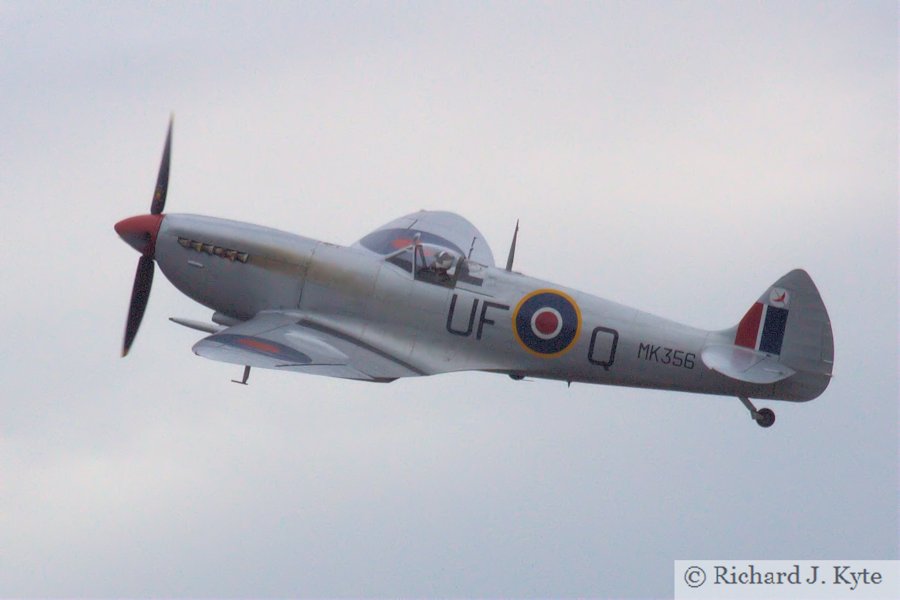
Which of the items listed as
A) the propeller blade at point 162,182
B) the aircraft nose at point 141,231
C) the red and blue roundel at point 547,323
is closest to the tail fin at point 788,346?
the red and blue roundel at point 547,323

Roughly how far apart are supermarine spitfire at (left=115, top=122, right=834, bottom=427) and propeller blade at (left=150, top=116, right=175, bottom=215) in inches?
31.4

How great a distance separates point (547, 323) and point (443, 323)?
1208mm

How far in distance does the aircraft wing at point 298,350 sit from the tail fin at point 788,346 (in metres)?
3.62

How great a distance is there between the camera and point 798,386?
61.0 feet

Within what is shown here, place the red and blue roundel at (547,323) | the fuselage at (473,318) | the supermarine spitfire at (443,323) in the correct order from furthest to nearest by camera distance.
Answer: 1. the red and blue roundel at (547,323)
2. the fuselage at (473,318)
3. the supermarine spitfire at (443,323)

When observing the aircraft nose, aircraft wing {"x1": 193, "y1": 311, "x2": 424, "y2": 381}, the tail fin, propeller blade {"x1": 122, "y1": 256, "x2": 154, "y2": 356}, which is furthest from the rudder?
propeller blade {"x1": 122, "y1": 256, "x2": 154, "y2": 356}

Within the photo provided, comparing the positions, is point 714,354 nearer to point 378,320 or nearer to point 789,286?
point 789,286

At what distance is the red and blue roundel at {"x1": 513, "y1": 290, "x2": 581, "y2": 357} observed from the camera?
19.3m

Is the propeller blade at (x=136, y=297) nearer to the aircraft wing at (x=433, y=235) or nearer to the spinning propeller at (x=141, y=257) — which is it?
the spinning propeller at (x=141, y=257)

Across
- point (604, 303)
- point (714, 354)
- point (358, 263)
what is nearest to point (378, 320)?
point (358, 263)

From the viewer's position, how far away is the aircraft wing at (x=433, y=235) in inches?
811

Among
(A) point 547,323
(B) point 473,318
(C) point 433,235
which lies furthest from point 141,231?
(A) point 547,323

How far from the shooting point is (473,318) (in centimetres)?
1950

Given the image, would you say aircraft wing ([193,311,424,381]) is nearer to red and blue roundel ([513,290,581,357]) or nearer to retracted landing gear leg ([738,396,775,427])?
red and blue roundel ([513,290,581,357])
